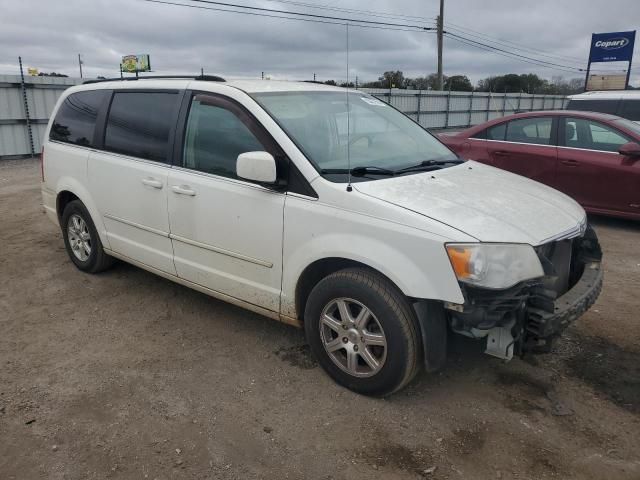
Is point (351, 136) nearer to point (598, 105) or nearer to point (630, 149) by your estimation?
point (630, 149)

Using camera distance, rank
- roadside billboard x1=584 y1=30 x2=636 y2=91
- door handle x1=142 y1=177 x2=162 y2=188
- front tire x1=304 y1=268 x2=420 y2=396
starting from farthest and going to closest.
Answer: roadside billboard x1=584 y1=30 x2=636 y2=91
door handle x1=142 y1=177 x2=162 y2=188
front tire x1=304 y1=268 x2=420 y2=396

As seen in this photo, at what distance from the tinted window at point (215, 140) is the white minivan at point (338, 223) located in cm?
1

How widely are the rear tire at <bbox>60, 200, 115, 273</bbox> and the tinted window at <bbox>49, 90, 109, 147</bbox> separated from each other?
61 centimetres

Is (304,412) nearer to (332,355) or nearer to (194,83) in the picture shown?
(332,355)

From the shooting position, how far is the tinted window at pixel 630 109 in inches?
348

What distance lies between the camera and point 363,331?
9.93ft

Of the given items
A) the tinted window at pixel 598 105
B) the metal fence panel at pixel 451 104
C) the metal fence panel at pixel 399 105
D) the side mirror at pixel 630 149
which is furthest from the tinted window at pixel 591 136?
the metal fence panel at pixel 451 104

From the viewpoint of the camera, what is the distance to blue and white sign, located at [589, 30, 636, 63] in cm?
2456

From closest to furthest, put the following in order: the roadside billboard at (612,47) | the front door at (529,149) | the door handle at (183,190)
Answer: the door handle at (183,190), the front door at (529,149), the roadside billboard at (612,47)

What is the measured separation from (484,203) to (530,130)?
197 inches

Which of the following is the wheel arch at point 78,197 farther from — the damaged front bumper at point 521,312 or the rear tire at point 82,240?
the damaged front bumper at point 521,312

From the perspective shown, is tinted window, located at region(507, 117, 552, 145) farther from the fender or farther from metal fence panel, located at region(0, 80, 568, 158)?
the fender

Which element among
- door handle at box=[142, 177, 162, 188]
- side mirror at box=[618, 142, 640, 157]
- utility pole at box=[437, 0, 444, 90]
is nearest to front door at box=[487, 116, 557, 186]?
side mirror at box=[618, 142, 640, 157]

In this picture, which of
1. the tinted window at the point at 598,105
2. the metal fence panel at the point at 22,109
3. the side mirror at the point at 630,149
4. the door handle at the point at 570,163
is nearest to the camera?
the side mirror at the point at 630,149
